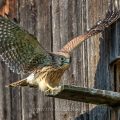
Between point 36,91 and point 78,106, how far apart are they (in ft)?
1.57

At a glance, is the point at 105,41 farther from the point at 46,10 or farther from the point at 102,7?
the point at 46,10

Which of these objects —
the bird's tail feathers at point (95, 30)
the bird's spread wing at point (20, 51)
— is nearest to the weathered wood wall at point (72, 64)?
the bird's tail feathers at point (95, 30)

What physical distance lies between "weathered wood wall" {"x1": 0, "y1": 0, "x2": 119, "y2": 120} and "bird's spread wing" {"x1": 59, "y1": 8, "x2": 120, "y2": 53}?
0.12 metres

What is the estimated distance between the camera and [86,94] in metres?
4.56

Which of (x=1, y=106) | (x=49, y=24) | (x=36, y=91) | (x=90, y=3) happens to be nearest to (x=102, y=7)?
(x=90, y=3)

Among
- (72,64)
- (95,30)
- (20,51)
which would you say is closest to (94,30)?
(95,30)

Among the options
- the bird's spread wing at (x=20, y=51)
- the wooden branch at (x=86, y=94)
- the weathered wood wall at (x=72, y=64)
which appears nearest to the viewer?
the wooden branch at (x=86, y=94)

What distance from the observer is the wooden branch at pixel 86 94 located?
4452 mm

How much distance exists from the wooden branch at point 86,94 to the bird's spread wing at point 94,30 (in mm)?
499

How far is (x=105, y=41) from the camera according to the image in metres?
5.21

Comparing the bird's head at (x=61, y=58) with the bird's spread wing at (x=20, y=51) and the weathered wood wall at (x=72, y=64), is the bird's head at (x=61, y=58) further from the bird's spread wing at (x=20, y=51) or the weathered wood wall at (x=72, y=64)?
the weathered wood wall at (x=72, y=64)

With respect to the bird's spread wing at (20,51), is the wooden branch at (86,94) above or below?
below

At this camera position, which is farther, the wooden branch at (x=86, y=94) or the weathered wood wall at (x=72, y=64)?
the weathered wood wall at (x=72, y=64)

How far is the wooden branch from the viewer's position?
445 cm
